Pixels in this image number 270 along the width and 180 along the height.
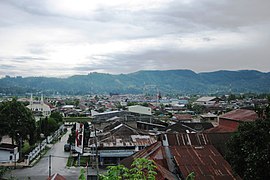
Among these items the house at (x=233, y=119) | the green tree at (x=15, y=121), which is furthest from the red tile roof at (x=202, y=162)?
the green tree at (x=15, y=121)

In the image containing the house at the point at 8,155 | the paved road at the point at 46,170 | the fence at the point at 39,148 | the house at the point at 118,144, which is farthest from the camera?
the house at the point at 8,155

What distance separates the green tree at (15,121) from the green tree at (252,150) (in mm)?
20261

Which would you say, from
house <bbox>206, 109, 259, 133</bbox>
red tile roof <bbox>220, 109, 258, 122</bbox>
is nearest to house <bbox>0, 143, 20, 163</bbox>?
house <bbox>206, 109, 259, 133</bbox>

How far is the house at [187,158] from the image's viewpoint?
1576 centimetres

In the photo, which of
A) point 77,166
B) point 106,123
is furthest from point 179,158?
point 106,123

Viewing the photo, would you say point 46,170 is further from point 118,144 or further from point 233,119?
point 233,119

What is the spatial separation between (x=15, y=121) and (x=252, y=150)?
72.2 feet

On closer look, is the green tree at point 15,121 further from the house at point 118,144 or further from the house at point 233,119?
the house at point 233,119

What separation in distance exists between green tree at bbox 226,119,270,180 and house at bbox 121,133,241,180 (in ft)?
6.44

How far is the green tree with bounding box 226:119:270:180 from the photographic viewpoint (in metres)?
12.1

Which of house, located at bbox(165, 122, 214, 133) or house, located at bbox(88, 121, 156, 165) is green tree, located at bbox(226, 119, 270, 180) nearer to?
house, located at bbox(88, 121, 156, 165)

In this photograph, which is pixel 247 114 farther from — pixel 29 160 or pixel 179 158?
pixel 29 160

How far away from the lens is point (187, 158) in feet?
56.3

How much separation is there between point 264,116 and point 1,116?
22883mm
